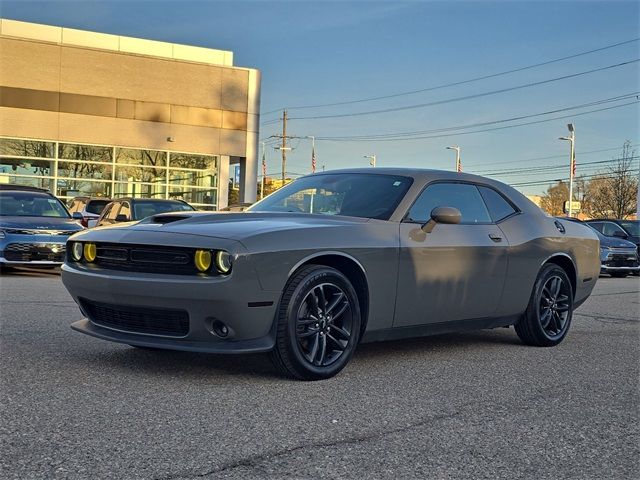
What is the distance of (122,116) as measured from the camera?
31328 millimetres

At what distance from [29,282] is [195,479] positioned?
961cm

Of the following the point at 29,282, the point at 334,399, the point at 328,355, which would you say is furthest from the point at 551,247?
the point at 29,282

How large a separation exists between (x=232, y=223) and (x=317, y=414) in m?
1.55

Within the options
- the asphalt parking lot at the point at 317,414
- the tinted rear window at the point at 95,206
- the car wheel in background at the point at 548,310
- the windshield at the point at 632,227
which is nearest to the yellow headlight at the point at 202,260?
the asphalt parking lot at the point at 317,414

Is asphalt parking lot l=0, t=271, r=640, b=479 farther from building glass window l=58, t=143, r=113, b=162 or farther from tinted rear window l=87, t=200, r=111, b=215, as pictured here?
building glass window l=58, t=143, r=113, b=162

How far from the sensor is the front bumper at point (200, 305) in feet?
15.3

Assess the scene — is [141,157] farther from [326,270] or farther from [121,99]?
[326,270]

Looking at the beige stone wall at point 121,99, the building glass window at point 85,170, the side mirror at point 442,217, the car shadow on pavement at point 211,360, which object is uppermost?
the beige stone wall at point 121,99

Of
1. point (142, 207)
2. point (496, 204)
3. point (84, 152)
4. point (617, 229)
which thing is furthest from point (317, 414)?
point (84, 152)

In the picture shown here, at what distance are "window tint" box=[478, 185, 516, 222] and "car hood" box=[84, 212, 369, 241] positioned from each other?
1.51 metres

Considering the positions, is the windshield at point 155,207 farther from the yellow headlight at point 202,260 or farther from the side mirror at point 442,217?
the yellow headlight at point 202,260

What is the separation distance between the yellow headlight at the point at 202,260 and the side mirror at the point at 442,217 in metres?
1.79

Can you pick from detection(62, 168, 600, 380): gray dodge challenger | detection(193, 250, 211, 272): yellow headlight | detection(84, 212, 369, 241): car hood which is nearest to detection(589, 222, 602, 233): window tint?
detection(62, 168, 600, 380): gray dodge challenger

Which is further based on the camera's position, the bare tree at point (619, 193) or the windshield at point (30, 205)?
the bare tree at point (619, 193)
